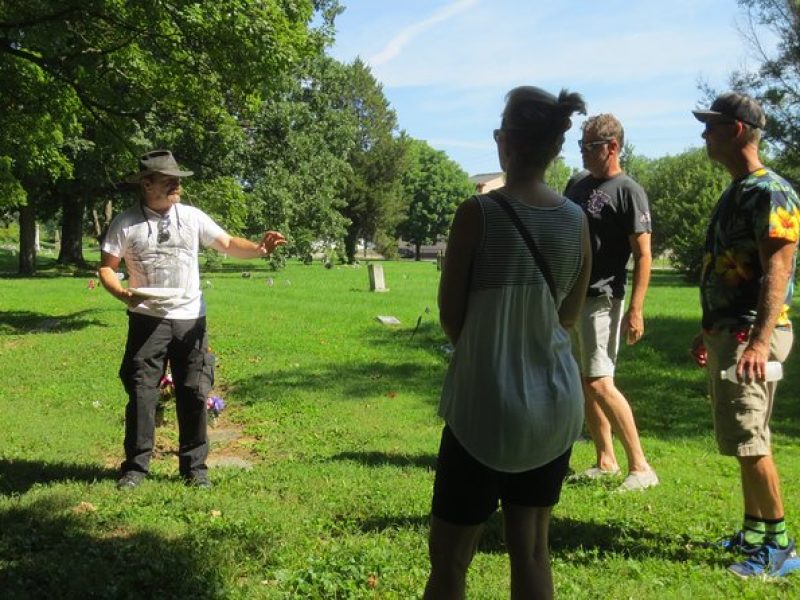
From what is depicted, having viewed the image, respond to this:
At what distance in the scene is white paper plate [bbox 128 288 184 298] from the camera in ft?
16.1

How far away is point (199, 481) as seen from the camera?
16.4 feet

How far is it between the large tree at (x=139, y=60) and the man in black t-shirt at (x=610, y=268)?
750 cm

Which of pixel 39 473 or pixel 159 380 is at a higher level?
pixel 159 380

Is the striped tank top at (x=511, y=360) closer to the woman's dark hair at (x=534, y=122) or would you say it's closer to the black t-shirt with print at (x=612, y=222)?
the woman's dark hair at (x=534, y=122)

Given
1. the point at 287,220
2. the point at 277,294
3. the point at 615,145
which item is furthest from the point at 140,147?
the point at 287,220

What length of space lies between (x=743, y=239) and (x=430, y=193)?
92.7 metres

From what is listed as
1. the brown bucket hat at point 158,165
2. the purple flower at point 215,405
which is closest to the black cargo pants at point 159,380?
the brown bucket hat at point 158,165

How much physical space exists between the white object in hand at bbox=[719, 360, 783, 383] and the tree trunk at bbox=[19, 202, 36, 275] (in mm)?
31624

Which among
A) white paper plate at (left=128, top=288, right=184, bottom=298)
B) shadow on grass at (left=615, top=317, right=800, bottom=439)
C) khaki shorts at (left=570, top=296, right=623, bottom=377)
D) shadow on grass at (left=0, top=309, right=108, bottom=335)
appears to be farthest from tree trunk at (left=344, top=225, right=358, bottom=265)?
khaki shorts at (left=570, top=296, right=623, bottom=377)

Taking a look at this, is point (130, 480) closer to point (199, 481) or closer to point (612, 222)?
point (199, 481)

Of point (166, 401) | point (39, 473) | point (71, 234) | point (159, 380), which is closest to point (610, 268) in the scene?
point (159, 380)

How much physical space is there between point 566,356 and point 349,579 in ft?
5.15

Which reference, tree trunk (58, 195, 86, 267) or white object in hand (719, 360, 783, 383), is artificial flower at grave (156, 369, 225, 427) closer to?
white object in hand (719, 360, 783, 383)

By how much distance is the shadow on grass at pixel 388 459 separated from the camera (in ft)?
18.5
